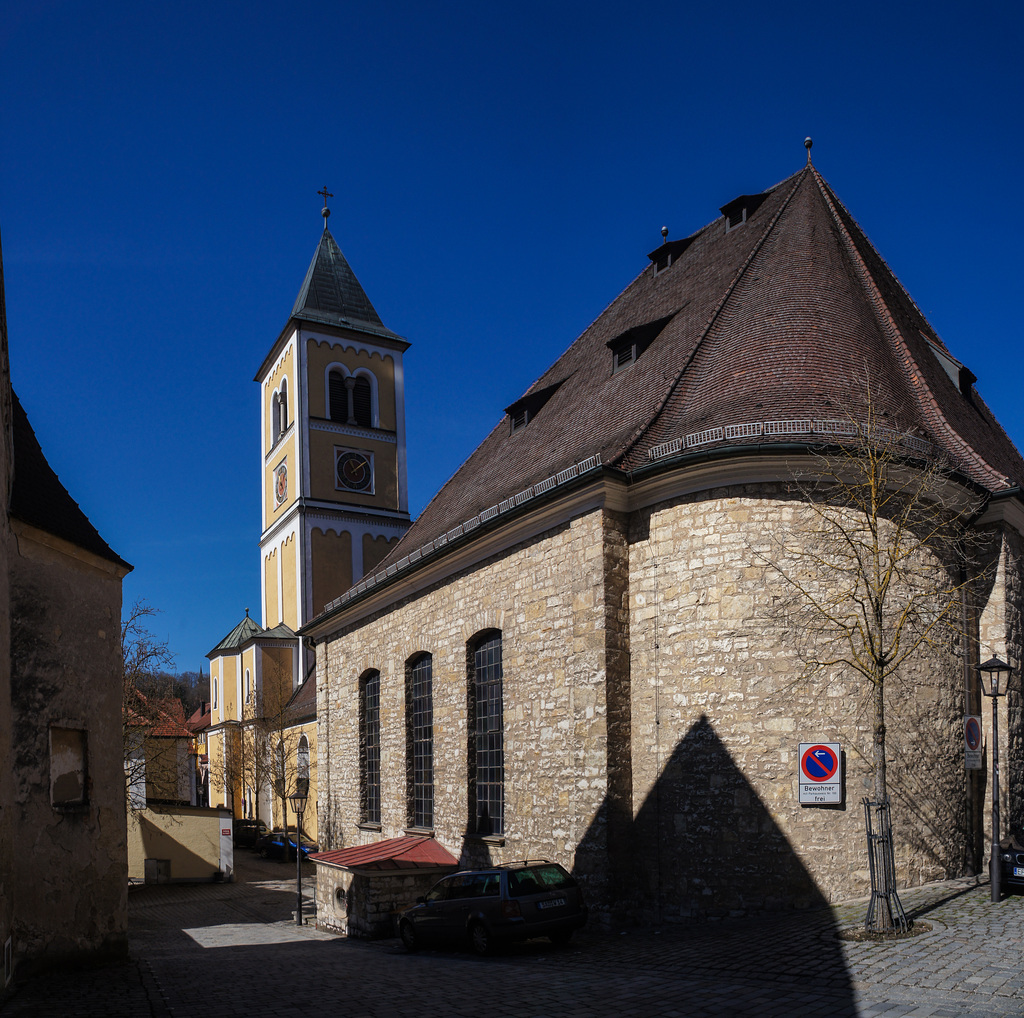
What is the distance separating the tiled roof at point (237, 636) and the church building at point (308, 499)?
0.44 ft

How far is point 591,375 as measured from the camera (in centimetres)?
2002

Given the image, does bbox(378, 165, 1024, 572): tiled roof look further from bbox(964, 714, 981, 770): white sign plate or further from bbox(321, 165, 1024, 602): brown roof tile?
bbox(964, 714, 981, 770): white sign plate

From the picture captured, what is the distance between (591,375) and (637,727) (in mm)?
8404

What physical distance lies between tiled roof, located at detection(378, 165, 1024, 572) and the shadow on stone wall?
4.41 meters

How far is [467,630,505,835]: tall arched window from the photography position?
55.8ft

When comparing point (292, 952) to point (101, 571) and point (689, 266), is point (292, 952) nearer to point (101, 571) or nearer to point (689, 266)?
point (101, 571)

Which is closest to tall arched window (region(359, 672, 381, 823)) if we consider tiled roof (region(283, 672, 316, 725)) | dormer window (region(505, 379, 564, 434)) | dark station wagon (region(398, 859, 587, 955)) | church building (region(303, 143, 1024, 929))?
church building (region(303, 143, 1024, 929))

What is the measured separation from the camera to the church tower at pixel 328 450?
43031 mm

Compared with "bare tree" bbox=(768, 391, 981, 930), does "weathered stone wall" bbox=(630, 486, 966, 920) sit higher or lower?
lower

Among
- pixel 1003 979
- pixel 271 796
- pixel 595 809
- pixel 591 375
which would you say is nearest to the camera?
pixel 1003 979

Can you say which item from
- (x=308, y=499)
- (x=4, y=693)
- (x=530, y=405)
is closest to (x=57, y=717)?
(x=4, y=693)

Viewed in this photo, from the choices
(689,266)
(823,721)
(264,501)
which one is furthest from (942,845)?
(264,501)

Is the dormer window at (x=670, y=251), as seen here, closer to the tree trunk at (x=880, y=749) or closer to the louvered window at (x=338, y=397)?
the tree trunk at (x=880, y=749)

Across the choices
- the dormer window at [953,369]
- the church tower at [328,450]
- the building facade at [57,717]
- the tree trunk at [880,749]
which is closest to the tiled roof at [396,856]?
the building facade at [57,717]
